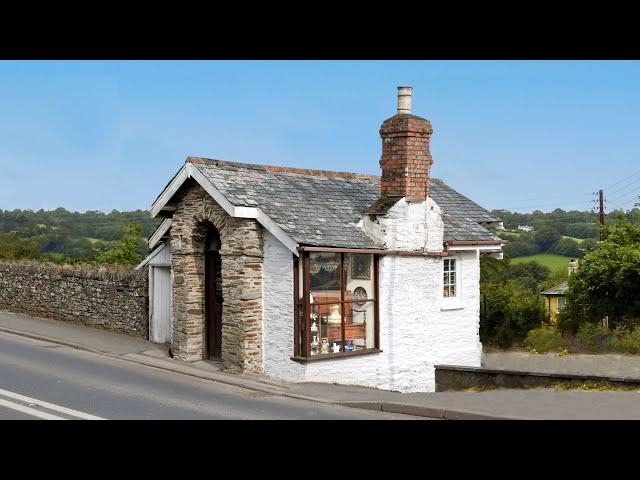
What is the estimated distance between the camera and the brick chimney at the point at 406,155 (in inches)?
679

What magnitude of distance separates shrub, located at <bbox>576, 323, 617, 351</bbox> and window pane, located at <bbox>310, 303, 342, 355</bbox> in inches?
588

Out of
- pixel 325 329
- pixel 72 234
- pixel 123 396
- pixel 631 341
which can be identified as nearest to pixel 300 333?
pixel 325 329

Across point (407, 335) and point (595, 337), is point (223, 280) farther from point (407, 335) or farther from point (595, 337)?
point (595, 337)

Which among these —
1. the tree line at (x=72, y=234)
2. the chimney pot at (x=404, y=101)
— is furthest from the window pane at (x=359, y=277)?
the tree line at (x=72, y=234)

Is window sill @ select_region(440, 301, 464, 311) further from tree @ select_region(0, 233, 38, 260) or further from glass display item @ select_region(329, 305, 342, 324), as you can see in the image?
tree @ select_region(0, 233, 38, 260)

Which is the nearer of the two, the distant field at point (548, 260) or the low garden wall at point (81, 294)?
the low garden wall at point (81, 294)

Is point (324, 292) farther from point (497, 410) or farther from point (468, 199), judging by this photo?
point (468, 199)

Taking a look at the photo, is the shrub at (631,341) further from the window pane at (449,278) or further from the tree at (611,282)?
the window pane at (449,278)

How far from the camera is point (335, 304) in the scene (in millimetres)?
16391

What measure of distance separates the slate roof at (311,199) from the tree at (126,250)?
87.8 feet

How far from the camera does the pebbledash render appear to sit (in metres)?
15.9

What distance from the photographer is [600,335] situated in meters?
32.2

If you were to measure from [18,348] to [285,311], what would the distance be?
22.8 ft
